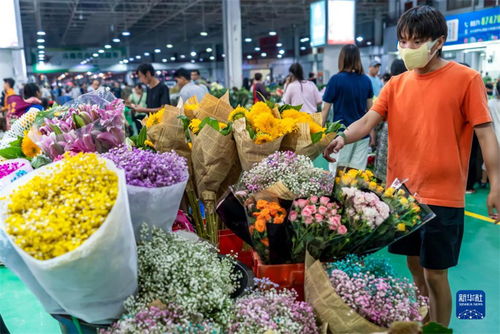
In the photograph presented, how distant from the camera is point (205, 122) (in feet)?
5.50

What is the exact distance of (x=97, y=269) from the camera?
99cm

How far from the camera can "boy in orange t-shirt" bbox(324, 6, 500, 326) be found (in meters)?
1.90

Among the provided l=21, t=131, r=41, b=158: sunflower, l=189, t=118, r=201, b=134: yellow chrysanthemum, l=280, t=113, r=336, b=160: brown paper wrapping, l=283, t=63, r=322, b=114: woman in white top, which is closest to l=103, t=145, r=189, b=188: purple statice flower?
l=189, t=118, r=201, b=134: yellow chrysanthemum

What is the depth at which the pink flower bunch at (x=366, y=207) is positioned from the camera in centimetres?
124

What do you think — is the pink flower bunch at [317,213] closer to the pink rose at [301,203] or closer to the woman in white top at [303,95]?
the pink rose at [301,203]

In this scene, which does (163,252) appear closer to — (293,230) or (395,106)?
(293,230)


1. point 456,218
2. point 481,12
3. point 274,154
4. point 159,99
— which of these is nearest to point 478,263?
point 456,218

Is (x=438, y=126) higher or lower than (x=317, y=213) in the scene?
higher

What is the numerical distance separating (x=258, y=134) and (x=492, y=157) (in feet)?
3.35

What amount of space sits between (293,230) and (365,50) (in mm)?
27498

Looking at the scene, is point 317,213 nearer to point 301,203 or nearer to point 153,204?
point 301,203

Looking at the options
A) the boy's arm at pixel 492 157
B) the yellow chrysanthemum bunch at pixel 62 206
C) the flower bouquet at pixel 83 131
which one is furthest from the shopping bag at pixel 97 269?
the boy's arm at pixel 492 157

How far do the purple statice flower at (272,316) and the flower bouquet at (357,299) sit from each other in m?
0.04

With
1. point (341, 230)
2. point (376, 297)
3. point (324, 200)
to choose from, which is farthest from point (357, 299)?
point (324, 200)
